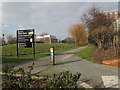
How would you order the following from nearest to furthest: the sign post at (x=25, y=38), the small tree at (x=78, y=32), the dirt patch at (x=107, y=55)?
the dirt patch at (x=107, y=55) → the sign post at (x=25, y=38) → the small tree at (x=78, y=32)

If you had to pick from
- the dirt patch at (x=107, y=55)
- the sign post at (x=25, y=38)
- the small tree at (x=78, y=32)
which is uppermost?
the small tree at (x=78, y=32)

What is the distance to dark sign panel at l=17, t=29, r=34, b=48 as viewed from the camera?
10.6 m

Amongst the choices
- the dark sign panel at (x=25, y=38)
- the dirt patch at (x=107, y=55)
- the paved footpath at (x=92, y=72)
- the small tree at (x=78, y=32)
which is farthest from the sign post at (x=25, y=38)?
the small tree at (x=78, y=32)

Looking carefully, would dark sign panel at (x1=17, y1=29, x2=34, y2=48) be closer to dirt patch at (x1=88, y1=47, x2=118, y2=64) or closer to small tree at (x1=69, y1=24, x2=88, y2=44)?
dirt patch at (x1=88, y1=47, x2=118, y2=64)

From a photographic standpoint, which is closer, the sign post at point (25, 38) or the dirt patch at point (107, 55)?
the dirt patch at point (107, 55)

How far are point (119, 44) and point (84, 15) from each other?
18.8 metres

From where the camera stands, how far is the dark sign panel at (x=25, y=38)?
10578 mm

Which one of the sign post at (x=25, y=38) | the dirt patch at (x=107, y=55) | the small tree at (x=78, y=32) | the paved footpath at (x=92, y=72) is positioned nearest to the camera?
the paved footpath at (x=92, y=72)

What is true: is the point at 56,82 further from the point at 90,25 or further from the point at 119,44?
the point at 90,25

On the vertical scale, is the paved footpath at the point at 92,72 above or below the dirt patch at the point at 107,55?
below

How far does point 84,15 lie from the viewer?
27.2 m

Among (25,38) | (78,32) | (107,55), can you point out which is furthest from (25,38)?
(78,32)

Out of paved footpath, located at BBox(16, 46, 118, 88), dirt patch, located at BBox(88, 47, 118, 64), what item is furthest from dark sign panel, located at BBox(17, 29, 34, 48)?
dirt patch, located at BBox(88, 47, 118, 64)

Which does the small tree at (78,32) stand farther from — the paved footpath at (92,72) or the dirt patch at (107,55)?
the paved footpath at (92,72)
